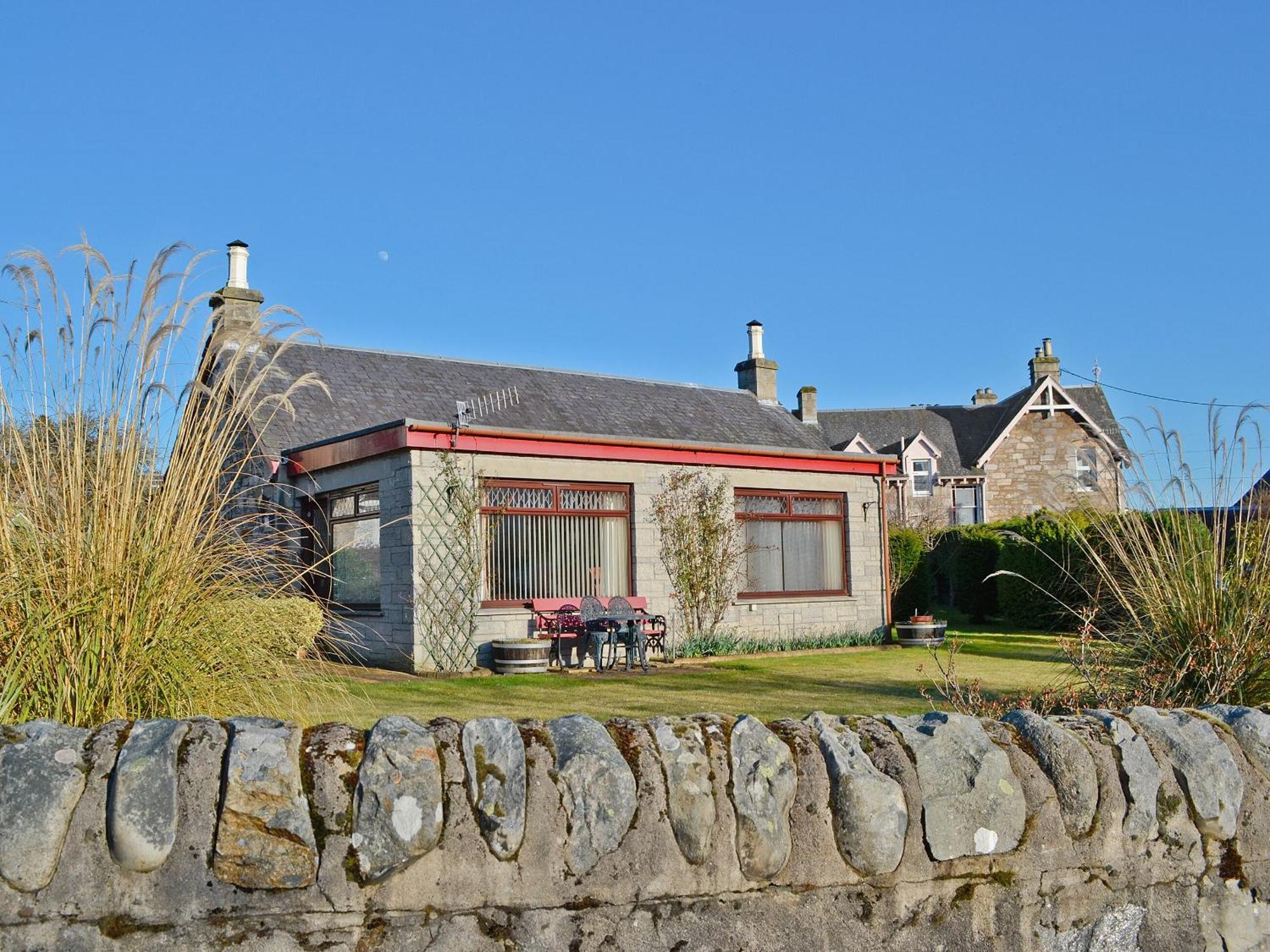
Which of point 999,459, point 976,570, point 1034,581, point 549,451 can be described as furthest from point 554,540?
point 999,459

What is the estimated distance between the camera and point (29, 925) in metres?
2.18

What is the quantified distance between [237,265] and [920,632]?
11.6 metres

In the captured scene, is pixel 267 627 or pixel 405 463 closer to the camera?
pixel 267 627

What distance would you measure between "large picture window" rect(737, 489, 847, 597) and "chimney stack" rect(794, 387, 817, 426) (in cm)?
1294

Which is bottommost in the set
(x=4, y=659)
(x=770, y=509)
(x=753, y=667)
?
(x=753, y=667)

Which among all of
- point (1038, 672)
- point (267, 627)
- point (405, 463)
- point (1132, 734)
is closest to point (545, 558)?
point (405, 463)

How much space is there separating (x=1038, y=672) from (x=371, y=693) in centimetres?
613

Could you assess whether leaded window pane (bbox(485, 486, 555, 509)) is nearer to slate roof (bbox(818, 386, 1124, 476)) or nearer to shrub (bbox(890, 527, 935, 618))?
shrub (bbox(890, 527, 935, 618))

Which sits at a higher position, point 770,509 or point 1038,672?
point 770,509

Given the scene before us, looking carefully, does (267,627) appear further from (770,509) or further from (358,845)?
(770,509)

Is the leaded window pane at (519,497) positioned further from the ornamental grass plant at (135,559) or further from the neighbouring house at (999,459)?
the neighbouring house at (999,459)

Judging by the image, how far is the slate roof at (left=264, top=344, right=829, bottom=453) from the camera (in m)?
15.8

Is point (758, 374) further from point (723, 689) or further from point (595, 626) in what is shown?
point (723, 689)

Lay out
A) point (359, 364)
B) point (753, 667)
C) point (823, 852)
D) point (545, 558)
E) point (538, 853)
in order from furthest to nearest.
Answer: point (359, 364), point (545, 558), point (753, 667), point (823, 852), point (538, 853)
